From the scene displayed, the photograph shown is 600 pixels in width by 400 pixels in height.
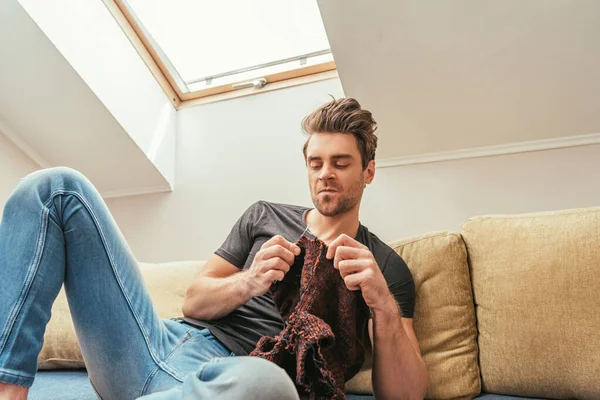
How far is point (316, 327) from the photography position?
95 cm

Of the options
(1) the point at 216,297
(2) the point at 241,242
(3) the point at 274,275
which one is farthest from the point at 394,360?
(2) the point at 241,242

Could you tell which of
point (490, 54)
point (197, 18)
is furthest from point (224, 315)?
point (197, 18)

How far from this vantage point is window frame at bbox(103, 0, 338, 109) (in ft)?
6.98

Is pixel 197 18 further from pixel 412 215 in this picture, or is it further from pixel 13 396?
pixel 13 396

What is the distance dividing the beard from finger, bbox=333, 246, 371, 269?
32cm

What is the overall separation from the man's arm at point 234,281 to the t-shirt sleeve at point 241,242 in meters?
0.02

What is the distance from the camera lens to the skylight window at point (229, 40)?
7.07ft

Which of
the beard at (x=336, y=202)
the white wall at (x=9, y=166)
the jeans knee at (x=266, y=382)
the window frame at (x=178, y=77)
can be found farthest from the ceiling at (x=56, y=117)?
the jeans knee at (x=266, y=382)

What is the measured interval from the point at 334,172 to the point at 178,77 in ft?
4.62

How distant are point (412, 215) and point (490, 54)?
628 millimetres

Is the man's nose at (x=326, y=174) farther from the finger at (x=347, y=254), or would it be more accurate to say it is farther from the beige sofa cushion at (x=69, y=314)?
the beige sofa cushion at (x=69, y=314)

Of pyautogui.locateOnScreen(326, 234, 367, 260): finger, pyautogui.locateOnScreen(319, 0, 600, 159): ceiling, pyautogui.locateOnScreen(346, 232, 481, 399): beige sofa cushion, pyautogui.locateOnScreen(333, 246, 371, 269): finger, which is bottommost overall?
pyautogui.locateOnScreen(346, 232, 481, 399): beige sofa cushion

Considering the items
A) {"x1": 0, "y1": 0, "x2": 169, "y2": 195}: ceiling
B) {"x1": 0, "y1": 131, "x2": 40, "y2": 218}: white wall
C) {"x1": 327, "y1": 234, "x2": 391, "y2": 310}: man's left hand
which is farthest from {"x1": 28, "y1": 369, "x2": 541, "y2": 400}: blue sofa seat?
{"x1": 0, "y1": 131, "x2": 40, "y2": 218}: white wall

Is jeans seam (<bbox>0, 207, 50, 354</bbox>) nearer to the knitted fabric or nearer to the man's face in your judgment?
the knitted fabric
